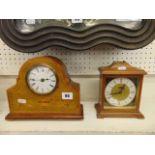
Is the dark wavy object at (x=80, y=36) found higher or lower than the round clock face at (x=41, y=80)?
higher

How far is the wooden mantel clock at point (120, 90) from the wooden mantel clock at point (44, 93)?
0.12m

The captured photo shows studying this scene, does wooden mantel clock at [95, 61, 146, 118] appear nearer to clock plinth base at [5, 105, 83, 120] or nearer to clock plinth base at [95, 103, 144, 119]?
clock plinth base at [95, 103, 144, 119]

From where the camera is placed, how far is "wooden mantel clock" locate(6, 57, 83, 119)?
0.98m

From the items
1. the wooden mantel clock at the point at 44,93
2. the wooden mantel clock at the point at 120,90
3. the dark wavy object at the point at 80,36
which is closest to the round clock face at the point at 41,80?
the wooden mantel clock at the point at 44,93

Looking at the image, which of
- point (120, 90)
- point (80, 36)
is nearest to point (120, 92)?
point (120, 90)

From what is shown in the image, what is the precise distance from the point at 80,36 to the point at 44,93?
31cm

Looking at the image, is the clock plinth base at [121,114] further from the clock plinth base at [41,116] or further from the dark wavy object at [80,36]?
the dark wavy object at [80,36]

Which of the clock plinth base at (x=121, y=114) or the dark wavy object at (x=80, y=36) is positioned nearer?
the dark wavy object at (x=80, y=36)

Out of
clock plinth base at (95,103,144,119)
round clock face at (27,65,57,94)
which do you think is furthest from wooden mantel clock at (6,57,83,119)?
clock plinth base at (95,103,144,119)

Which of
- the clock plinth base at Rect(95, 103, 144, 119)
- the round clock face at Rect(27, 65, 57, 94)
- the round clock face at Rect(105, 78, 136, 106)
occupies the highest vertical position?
the round clock face at Rect(27, 65, 57, 94)

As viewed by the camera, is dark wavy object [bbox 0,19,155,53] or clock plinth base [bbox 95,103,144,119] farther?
clock plinth base [bbox 95,103,144,119]

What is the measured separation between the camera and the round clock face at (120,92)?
1.02 meters

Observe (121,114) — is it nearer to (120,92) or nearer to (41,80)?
(120,92)

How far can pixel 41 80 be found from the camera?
98 cm
